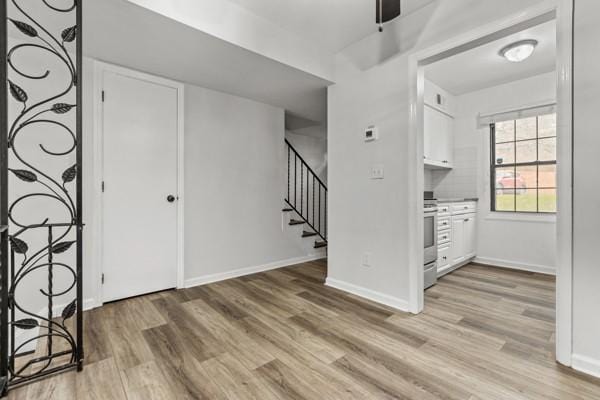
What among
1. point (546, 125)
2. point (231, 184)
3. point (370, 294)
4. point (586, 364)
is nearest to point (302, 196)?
point (231, 184)

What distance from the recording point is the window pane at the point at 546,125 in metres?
3.64

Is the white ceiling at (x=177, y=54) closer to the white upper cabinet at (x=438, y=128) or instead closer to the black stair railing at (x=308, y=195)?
the white upper cabinet at (x=438, y=128)

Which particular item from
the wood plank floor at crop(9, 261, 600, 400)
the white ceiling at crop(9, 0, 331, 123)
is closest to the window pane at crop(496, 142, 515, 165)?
the wood plank floor at crop(9, 261, 600, 400)

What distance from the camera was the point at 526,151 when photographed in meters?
3.84

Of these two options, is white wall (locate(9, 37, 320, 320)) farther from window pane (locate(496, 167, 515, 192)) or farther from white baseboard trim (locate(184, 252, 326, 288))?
window pane (locate(496, 167, 515, 192))

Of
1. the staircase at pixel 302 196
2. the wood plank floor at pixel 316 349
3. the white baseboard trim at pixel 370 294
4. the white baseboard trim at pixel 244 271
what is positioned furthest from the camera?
the staircase at pixel 302 196

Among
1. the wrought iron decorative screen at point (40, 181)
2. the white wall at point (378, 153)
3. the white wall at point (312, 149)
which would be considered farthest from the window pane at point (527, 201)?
the wrought iron decorative screen at point (40, 181)

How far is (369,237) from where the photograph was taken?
276 cm

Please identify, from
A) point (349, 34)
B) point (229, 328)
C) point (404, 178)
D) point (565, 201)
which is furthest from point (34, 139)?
point (565, 201)

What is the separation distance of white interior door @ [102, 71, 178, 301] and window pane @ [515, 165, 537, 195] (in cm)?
438

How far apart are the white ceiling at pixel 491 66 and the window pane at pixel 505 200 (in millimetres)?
1493

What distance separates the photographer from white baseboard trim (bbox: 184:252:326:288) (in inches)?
123

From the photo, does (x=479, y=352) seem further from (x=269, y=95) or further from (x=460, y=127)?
(x=460, y=127)

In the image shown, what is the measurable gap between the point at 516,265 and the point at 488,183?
116 cm
